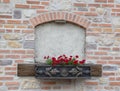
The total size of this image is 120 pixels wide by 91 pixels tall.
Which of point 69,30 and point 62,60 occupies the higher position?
point 69,30

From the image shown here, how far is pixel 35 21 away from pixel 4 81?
37.2 inches

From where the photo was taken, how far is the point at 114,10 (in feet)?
12.7

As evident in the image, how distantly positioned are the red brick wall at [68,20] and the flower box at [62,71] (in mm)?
226

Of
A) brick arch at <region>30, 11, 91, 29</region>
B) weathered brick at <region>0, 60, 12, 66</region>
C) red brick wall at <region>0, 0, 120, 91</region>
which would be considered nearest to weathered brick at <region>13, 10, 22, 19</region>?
red brick wall at <region>0, 0, 120, 91</region>

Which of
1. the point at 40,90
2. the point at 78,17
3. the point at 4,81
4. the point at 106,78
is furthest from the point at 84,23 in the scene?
the point at 4,81

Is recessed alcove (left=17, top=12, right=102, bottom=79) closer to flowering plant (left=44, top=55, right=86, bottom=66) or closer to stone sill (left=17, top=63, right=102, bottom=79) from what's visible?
stone sill (left=17, top=63, right=102, bottom=79)

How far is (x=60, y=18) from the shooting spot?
3760mm

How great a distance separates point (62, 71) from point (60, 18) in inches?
30.0

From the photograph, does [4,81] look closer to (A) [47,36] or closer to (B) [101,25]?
(A) [47,36]

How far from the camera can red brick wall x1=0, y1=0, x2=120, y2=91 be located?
3.68 m

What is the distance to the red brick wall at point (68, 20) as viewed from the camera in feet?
12.1

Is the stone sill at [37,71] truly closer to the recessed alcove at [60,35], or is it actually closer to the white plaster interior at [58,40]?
the recessed alcove at [60,35]

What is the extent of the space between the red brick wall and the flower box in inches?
8.9

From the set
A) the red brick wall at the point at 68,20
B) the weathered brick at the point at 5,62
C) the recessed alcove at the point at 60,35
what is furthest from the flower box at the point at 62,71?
the weathered brick at the point at 5,62
